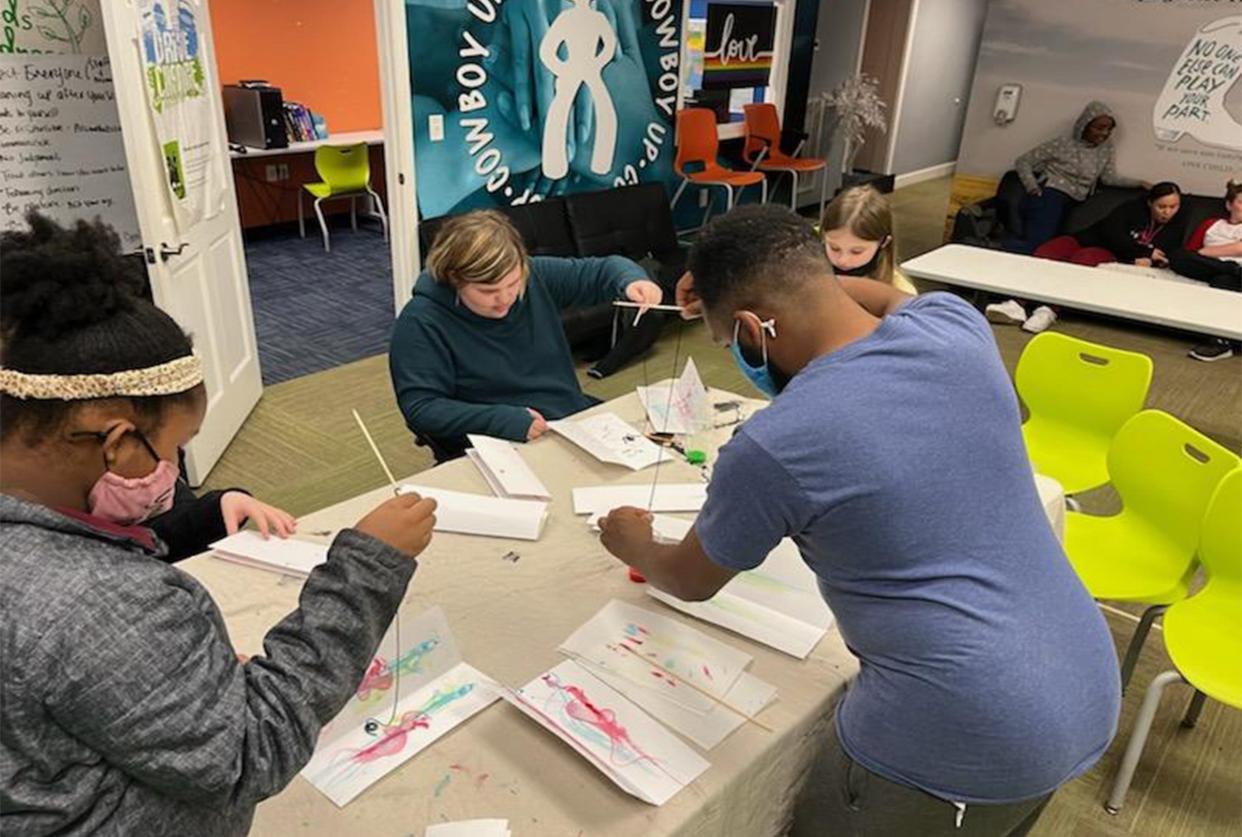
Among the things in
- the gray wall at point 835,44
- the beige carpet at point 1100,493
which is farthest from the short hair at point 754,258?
the gray wall at point 835,44

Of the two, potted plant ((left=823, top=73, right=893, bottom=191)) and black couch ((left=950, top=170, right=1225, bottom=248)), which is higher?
potted plant ((left=823, top=73, right=893, bottom=191))

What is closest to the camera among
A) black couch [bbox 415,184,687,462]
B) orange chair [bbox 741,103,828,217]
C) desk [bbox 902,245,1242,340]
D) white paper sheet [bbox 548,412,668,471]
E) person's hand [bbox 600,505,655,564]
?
person's hand [bbox 600,505,655,564]

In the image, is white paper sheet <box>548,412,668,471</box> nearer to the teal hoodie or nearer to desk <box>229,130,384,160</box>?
the teal hoodie

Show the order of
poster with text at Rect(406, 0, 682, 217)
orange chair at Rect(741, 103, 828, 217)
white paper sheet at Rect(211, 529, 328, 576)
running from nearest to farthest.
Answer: white paper sheet at Rect(211, 529, 328, 576) → poster with text at Rect(406, 0, 682, 217) → orange chair at Rect(741, 103, 828, 217)

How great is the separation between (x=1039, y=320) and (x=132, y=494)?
5.48 metres

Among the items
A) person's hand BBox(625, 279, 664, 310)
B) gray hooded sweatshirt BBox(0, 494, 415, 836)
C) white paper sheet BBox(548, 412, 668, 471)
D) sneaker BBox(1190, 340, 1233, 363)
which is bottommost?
sneaker BBox(1190, 340, 1233, 363)

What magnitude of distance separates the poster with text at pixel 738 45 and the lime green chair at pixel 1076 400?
13.5ft

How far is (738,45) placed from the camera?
614 centimetres

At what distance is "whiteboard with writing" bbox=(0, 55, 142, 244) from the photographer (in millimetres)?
2688

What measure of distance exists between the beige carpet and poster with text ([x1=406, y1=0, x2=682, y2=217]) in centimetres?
109

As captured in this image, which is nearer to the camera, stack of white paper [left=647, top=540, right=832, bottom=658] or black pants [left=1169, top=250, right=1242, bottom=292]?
stack of white paper [left=647, top=540, right=832, bottom=658]

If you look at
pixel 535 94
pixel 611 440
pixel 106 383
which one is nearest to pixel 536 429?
pixel 611 440

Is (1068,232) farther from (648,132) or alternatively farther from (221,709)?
(221,709)

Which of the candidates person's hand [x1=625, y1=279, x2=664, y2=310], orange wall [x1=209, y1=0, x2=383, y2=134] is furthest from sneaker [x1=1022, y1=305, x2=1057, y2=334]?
orange wall [x1=209, y1=0, x2=383, y2=134]
